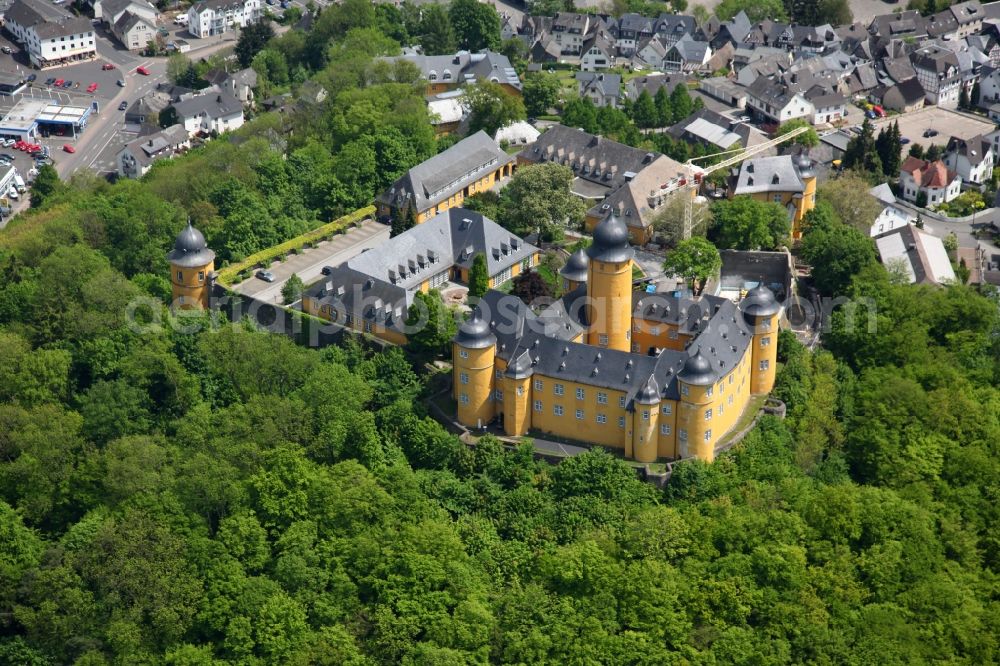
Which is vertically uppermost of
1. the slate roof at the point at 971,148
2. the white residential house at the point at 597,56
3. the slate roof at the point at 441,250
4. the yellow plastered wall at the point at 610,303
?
the yellow plastered wall at the point at 610,303

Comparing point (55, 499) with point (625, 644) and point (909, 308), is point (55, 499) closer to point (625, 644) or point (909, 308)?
point (625, 644)

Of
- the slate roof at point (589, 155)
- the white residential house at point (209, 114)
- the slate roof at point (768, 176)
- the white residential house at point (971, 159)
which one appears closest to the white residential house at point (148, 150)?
the white residential house at point (209, 114)

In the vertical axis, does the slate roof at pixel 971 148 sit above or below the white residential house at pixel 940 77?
above

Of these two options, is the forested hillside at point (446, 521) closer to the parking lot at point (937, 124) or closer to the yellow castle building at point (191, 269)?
the yellow castle building at point (191, 269)

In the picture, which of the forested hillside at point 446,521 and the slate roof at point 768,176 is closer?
the forested hillside at point 446,521

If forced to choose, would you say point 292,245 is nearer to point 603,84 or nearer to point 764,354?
point 764,354

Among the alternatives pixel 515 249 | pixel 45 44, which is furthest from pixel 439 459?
pixel 45 44

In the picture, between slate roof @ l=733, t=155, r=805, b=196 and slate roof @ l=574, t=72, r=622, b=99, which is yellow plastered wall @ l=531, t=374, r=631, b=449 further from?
slate roof @ l=574, t=72, r=622, b=99
